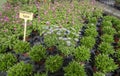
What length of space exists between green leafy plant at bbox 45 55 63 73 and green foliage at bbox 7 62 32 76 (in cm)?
32

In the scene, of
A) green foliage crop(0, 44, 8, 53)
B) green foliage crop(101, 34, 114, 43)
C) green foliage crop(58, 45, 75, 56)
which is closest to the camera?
green foliage crop(58, 45, 75, 56)

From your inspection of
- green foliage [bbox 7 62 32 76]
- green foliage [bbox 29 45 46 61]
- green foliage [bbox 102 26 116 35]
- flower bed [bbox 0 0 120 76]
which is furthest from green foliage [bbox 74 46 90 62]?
green foliage [bbox 102 26 116 35]

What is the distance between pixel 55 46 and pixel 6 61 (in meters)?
1.02

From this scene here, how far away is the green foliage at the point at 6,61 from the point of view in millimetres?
3652

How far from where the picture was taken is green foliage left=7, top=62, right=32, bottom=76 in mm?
3415

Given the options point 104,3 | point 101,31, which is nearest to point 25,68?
point 101,31

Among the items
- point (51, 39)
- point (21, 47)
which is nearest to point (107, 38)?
point (51, 39)

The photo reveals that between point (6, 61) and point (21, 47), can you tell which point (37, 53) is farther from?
point (6, 61)

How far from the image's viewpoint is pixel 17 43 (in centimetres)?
407

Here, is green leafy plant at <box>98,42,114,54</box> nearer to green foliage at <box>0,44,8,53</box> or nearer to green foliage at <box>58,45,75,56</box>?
green foliage at <box>58,45,75,56</box>

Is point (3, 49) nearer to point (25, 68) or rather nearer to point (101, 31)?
point (25, 68)

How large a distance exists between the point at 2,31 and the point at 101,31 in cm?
260

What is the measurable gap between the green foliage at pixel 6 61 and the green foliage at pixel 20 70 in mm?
210

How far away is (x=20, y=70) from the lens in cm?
343
